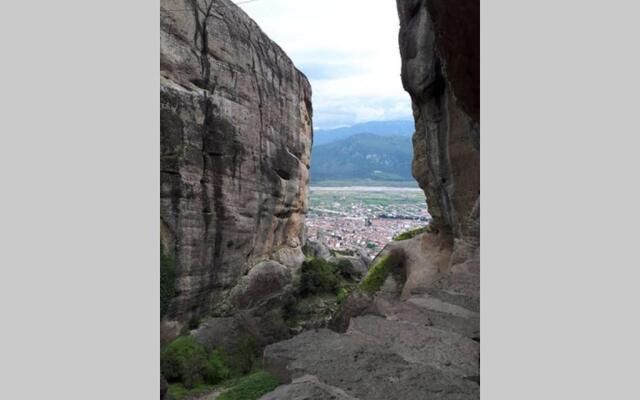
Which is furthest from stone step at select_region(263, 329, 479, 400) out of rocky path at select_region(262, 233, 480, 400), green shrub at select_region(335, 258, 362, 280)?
green shrub at select_region(335, 258, 362, 280)

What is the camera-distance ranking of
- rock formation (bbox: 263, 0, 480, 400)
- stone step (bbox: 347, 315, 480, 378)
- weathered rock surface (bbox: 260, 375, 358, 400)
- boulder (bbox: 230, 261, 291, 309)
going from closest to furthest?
weathered rock surface (bbox: 260, 375, 358, 400), rock formation (bbox: 263, 0, 480, 400), stone step (bbox: 347, 315, 480, 378), boulder (bbox: 230, 261, 291, 309)

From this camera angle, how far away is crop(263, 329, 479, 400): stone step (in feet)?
14.8

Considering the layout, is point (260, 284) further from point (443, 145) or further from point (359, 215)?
point (359, 215)

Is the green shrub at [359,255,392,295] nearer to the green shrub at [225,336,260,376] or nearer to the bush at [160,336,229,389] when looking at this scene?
the green shrub at [225,336,260,376]

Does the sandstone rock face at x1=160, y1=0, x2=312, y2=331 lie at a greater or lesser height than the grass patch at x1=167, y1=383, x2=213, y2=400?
greater

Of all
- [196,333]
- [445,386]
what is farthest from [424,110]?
[196,333]

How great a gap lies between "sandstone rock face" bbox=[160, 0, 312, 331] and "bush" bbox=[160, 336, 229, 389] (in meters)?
1.05

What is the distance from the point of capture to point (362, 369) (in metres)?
5.04

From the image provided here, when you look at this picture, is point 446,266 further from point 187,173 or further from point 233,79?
point 233,79

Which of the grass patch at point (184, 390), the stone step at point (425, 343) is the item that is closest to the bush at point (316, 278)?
the grass patch at point (184, 390)

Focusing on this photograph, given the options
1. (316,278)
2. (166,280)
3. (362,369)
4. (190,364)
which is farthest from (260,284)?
(362,369)

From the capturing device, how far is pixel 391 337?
6273 millimetres

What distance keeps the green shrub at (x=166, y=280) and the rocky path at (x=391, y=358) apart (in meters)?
9.71

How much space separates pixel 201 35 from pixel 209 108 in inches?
103
